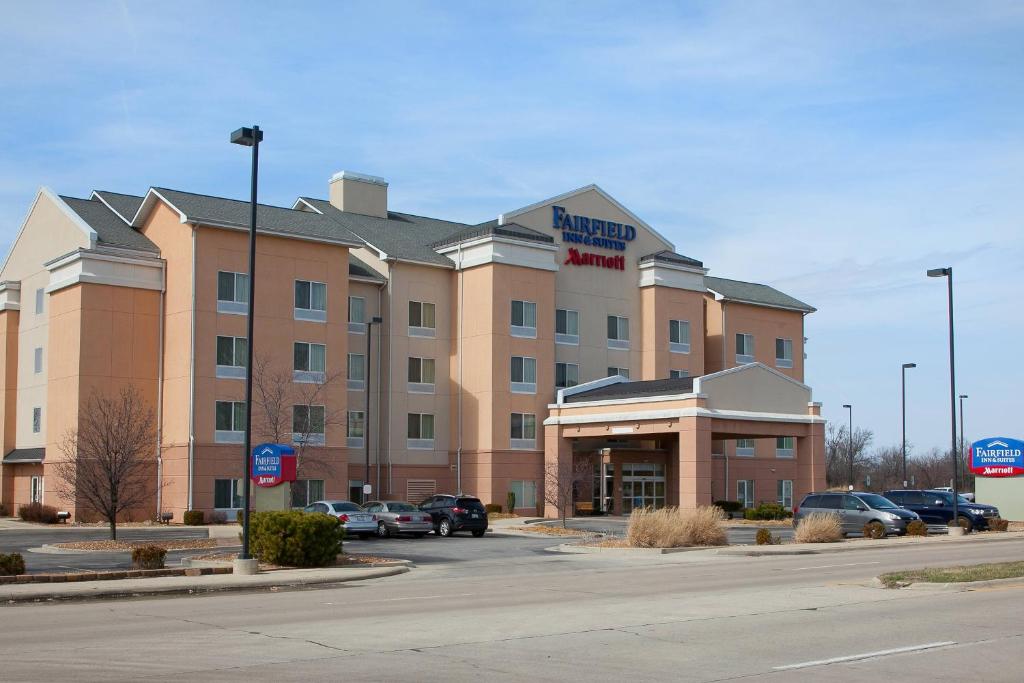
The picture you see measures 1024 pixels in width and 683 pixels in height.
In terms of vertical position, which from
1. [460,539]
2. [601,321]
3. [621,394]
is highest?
[601,321]

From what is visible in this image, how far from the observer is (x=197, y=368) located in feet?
161

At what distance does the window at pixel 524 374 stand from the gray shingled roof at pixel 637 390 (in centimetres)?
195

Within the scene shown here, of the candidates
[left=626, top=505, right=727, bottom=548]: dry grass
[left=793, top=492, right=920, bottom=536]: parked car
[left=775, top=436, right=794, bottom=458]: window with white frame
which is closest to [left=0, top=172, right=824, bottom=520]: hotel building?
[left=775, top=436, right=794, bottom=458]: window with white frame

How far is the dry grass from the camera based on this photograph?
33.1 m

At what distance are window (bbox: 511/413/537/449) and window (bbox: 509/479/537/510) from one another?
182cm

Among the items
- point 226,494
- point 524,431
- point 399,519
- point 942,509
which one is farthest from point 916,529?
point 226,494

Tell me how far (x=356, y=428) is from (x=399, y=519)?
17266 millimetres

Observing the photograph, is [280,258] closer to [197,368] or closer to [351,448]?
[197,368]

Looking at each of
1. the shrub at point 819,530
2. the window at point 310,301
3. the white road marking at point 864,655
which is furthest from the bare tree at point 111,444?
the white road marking at point 864,655

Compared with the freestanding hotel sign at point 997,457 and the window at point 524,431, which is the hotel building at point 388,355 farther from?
the freestanding hotel sign at point 997,457

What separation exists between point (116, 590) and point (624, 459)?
41.4m

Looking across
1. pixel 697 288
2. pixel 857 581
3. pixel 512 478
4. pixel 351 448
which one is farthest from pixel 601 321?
pixel 857 581

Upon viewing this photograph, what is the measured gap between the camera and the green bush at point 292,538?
25.7m

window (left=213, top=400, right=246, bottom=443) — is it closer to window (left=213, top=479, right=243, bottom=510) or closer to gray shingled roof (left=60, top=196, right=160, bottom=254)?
window (left=213, top=479, right=243, bottom=510)
